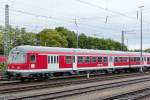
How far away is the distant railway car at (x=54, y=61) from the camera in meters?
27.0

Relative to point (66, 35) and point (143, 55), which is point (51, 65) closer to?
point (143, 55)

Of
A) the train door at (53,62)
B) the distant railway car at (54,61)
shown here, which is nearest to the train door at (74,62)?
the distant railway car at (54,61)

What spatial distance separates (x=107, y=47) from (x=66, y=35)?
60.4 ft

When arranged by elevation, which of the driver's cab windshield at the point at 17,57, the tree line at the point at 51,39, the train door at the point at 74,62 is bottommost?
the train door at the point at 74,62

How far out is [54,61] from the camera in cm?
2994

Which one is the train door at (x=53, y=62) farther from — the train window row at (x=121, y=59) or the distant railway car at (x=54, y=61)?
the train window row at (x=121, y=59)

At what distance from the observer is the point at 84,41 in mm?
112562

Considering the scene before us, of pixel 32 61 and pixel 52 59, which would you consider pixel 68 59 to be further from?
pixel 32 61

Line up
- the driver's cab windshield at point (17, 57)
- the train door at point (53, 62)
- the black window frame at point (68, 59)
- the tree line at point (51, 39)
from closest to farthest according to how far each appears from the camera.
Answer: the driver's cab windshield at point (17, 57) < the train door at point (53, 62) < the black window frame at point (68, 59) < the tree line at point (51, 39)

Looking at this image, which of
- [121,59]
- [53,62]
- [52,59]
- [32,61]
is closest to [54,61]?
[53,62]

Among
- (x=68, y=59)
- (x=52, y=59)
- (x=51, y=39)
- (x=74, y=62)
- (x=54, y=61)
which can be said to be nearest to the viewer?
(x=52, y=59)

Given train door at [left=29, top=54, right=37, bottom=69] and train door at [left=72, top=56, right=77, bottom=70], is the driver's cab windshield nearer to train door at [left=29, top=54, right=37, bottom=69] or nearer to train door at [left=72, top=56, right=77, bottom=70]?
train door at [left=29, top=54, right=37, bottom=69]

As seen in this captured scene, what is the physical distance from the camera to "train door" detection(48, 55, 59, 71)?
2928cm

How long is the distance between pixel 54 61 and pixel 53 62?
0.72ft
